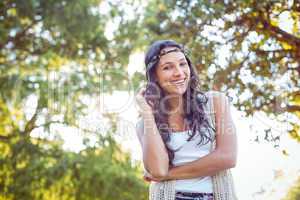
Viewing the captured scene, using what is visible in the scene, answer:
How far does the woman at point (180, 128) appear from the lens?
4.67 ft

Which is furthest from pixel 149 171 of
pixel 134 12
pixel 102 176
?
pixel 134 12

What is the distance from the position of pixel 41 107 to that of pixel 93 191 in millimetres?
1223

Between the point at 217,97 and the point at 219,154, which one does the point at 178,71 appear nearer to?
the point at 217,97

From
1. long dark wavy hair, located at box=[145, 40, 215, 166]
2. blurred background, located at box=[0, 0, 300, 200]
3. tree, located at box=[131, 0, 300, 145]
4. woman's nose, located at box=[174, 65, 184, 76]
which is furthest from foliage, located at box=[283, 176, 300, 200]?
woman's nose, located at box=[174, 65, 184, 76]

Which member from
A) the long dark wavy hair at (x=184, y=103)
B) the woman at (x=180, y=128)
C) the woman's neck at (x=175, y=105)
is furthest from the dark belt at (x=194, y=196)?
the woman's neck at (x=175, y=105)

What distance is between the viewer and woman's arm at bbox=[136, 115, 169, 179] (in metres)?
1.44

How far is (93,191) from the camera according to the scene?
19.4 ft

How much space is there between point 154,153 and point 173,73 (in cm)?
27

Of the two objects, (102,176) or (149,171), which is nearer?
(149,171)

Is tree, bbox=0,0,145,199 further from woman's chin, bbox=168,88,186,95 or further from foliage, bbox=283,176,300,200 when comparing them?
woman's chin, bbox=168,88,186,95

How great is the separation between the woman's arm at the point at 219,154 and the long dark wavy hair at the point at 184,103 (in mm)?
35

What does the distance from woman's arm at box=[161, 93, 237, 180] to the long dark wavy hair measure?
4 cm

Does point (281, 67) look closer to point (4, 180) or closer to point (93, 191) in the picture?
point (93, 191)

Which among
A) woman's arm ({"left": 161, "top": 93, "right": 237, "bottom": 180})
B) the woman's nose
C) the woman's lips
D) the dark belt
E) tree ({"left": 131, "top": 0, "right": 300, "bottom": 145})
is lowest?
the dark belt
